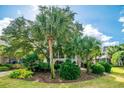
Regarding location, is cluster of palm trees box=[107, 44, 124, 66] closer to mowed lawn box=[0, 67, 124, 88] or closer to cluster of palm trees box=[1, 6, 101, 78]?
mowed lawn box=[0, 67, 124, 88]

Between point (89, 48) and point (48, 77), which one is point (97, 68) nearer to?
point (89, 48)

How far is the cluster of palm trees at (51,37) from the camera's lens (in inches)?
232

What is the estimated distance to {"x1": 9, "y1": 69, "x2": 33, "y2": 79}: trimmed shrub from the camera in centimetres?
600

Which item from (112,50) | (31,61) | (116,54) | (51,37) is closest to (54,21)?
(51,37)

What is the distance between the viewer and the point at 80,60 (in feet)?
21.8

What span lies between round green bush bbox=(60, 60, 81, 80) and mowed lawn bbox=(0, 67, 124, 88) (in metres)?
0.38

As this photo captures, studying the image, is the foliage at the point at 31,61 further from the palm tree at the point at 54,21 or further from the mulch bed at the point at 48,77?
the palm tree at the point at 54,21

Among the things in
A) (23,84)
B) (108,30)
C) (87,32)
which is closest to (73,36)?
(87,32)

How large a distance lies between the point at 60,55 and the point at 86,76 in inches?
39.3

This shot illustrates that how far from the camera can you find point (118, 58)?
232 inches

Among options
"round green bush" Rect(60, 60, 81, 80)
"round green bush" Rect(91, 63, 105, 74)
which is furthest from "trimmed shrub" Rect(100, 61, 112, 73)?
"round green bush" Rect(60, 60, 81, 80)

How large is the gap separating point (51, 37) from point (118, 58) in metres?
1.91

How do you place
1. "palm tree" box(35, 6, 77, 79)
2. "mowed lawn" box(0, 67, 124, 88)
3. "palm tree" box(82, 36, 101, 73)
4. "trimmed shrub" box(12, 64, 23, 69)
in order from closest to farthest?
1. "mowed lawn" box(0, 67, 124, 88)
2. "palm tree" box(35, 6, 77, 79)
3. "trimmed shrub" box(12, 64, 23, 69)
4. "palm tree" box(82, 36, 101, 73)
